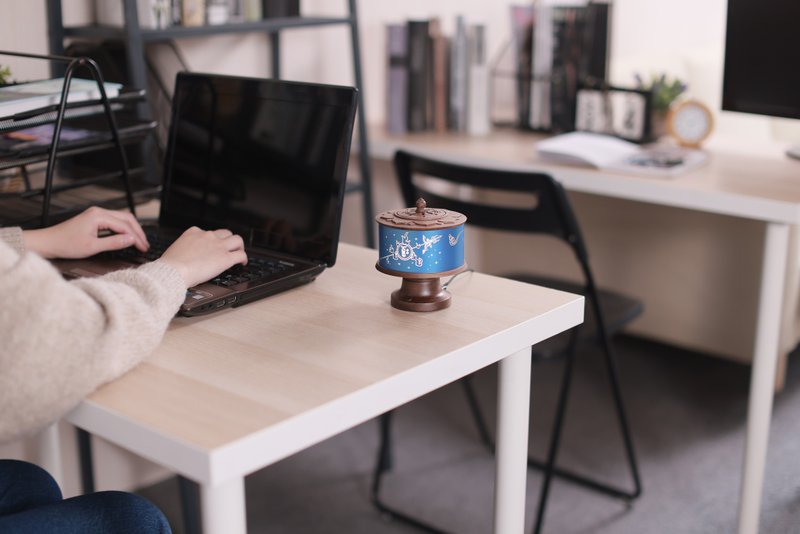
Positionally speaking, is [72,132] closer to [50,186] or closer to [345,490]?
[50,186]

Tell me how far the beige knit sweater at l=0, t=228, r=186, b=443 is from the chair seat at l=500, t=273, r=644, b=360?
1.05 meters

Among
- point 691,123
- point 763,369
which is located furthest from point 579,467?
point 691,123

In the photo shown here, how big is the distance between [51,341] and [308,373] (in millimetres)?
256

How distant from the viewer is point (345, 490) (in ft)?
7.15

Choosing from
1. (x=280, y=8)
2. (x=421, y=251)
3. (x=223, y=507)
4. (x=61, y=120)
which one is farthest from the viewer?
(x=280, y=8)

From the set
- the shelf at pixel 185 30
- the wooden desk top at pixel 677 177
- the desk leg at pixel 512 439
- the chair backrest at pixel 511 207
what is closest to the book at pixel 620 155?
the wooden desk top at pixel 677 177

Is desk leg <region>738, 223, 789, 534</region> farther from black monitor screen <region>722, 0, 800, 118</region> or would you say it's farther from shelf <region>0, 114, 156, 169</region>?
shelf <region>0, 114, 156, 169</region>

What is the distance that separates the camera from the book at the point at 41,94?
140 cm

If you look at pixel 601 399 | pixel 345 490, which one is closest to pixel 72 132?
pixel 345 490

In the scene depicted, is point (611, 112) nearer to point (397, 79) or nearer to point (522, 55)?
point (522, 55)

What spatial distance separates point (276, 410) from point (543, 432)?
1556 mm

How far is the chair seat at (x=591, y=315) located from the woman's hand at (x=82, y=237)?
854 mm

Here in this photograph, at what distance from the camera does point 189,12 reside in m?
1.93

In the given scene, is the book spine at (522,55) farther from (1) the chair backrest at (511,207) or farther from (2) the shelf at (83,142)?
(2) the shelf at (83,142)
